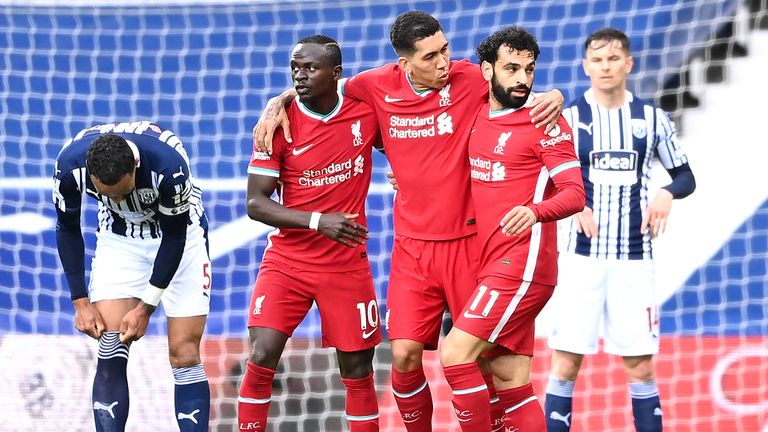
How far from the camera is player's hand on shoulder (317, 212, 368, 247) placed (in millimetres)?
4828

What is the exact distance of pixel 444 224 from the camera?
16.4 ft

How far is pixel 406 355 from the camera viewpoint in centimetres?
502

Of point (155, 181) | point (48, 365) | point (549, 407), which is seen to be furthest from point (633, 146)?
point (48, 365)

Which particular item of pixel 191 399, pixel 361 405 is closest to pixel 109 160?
pixel 191 399

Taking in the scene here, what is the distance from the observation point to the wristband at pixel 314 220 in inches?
193

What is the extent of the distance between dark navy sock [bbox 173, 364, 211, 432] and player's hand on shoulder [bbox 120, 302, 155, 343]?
37 centimetres

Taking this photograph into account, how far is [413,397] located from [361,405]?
0.88 ft

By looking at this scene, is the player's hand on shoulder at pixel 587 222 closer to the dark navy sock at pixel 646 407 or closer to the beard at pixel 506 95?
the dark navy sock at pixel 646 407

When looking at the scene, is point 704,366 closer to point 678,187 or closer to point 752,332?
point 752,332

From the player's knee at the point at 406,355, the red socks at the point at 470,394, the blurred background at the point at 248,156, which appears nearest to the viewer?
the red socks at the point at 470,394

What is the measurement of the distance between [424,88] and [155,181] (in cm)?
126

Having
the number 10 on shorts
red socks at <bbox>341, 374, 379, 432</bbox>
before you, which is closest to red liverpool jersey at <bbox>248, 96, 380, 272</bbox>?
the number 10 on shorts

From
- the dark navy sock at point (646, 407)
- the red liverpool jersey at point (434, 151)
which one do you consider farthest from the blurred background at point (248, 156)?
the red liverpool jersey at point (434, 151)

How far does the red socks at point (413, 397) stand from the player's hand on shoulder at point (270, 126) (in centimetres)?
114
